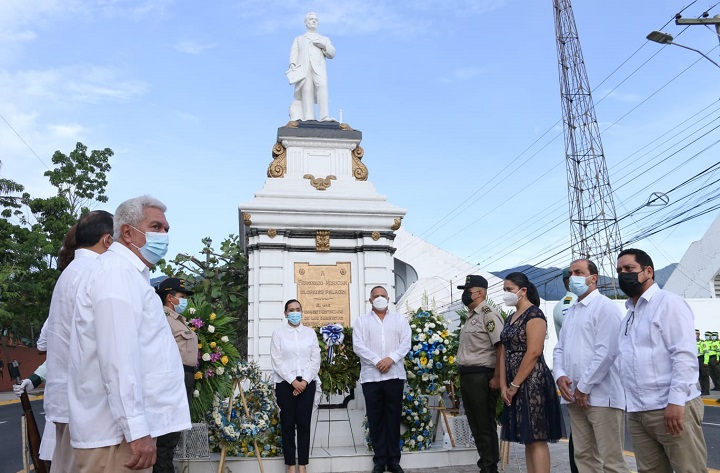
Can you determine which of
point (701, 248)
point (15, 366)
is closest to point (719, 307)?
point (701, 248)

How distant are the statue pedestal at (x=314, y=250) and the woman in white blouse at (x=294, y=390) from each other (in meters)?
2.22

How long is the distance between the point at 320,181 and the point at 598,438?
253 inches

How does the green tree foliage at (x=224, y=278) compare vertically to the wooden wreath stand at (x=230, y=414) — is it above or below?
above

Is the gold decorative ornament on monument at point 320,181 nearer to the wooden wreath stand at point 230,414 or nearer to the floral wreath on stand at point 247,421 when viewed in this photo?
the floral wreath on stand at point 247,421

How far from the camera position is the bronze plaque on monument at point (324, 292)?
9.59 metres

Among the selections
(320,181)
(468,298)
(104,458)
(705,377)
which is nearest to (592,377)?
(468,298)

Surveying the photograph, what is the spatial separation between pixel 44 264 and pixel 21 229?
178cm

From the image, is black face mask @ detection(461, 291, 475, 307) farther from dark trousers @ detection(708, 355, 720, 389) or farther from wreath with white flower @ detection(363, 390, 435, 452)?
dark trousers @ detection(708, 355, 720, 389)

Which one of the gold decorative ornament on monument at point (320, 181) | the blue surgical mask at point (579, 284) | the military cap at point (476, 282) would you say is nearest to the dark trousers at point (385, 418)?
the military cap at point (476, 282)

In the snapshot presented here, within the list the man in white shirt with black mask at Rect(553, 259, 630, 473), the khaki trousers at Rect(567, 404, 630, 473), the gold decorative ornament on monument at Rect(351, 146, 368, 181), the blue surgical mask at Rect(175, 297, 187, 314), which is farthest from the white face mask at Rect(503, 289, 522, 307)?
the gold decorative ornament on monument at Rect(351, 146, 368, 181)

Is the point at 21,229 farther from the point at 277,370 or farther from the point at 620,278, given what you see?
the point at 620,278

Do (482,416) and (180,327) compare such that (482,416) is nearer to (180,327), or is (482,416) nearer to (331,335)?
(331,335)

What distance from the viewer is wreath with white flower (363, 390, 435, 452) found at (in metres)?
7.73

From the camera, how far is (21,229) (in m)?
29.0
